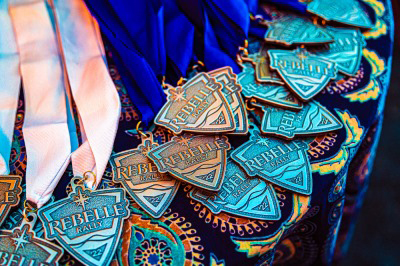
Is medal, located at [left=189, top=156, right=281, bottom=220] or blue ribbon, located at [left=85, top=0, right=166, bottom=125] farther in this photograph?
blue ribbon, located at [left=85, top=0, right=166, bottom=125]

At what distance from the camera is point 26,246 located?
0.67 metres

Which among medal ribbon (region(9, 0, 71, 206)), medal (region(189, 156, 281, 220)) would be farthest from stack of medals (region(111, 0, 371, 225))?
medal ribbon (region(9, 0, 71, 206))

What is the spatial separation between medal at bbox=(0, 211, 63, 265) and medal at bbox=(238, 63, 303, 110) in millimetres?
Answer: 451

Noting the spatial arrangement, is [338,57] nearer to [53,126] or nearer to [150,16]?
[150,16]

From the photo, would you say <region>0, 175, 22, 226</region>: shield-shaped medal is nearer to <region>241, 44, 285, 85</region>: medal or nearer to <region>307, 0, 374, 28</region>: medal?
<region>241, 44, 285, 85</region>: medal

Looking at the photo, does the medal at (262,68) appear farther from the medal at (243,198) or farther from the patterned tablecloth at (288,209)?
the medal at (243,198)

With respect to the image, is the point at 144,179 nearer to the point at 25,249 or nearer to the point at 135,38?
the point at 25,249

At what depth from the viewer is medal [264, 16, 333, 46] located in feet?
3.25

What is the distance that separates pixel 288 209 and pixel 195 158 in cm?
18

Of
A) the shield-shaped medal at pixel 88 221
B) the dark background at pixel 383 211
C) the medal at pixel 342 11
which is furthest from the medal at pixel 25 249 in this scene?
the dark background at pixel 383 211

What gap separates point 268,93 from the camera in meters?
0.90

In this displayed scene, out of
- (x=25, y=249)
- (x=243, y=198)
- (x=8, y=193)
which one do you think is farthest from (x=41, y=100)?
(x=243, y=198)

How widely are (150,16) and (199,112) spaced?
0.26 m

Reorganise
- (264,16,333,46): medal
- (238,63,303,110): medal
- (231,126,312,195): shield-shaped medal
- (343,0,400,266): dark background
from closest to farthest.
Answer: (231,126,312,195): shield-shaped medal, (238,63,303,110): medal, (264,16,333,46): medal, (343,0,400,266): dark background
